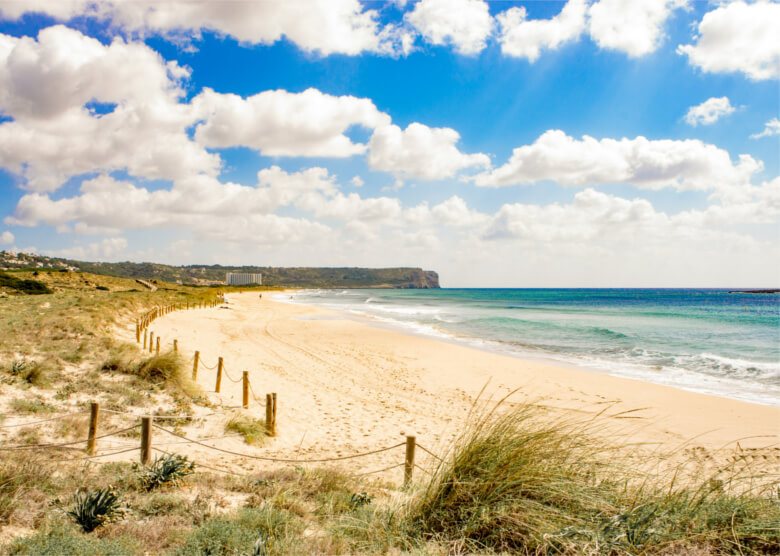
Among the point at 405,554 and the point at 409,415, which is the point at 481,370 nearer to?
the point at 409,415

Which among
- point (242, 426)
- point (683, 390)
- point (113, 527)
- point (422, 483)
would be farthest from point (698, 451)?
point (113, 527)

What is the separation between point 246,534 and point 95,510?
1.57 m

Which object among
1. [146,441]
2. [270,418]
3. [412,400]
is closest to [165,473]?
[146,441]

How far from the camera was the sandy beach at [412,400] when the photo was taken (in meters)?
7.84

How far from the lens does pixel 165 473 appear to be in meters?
5.09

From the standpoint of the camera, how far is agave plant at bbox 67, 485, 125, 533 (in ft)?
12.7

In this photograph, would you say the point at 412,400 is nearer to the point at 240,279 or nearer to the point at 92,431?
the point at 92,431

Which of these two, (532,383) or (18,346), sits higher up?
(18,346)

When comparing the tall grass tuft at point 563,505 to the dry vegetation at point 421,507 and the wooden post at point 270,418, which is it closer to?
the dry vegetation at point 421,507

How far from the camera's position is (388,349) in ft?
66.2

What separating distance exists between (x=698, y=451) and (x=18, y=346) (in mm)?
16286

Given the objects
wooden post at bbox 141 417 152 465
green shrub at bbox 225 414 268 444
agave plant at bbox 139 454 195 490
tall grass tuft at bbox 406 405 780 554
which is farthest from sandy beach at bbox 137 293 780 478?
agave plant at bbox 139 454 195 490

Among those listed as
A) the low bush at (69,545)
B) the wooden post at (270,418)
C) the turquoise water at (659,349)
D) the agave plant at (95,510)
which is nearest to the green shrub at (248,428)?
the wooden post at (270,418)

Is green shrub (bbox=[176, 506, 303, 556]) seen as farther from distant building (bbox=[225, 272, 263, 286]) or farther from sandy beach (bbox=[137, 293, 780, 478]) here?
distant building (bbox=[225, 272, 263, 286])
